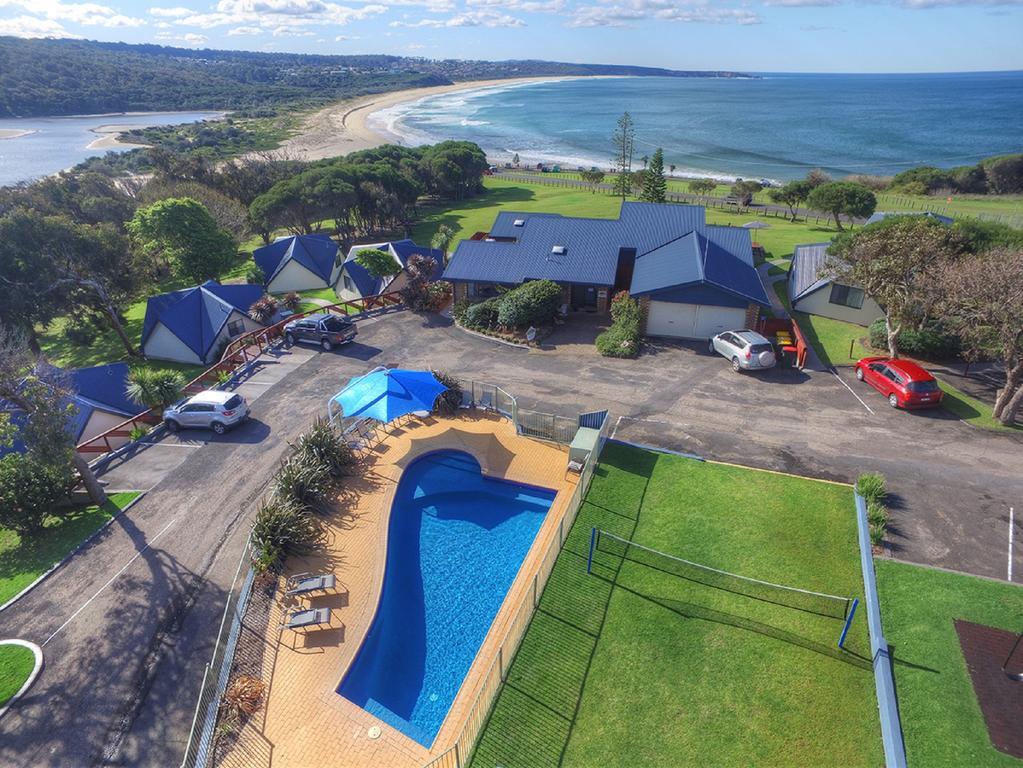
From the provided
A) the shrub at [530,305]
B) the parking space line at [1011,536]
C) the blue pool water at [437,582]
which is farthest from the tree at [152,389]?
the parking space line at [1011,536]

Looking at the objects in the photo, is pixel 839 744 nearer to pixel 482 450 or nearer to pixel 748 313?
pixel 482 450

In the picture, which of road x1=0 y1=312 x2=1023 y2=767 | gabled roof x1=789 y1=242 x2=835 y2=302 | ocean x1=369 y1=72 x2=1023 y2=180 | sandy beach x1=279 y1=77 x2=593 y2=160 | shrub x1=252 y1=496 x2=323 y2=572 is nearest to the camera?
road x1=0 y1=312 x2=1023 y2=767

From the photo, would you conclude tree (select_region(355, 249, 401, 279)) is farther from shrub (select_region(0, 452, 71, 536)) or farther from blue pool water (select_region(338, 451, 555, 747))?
shrub (select_region(0, 452, 71, 536))

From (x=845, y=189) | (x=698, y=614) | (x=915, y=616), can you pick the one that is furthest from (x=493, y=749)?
(x=845, y=189)

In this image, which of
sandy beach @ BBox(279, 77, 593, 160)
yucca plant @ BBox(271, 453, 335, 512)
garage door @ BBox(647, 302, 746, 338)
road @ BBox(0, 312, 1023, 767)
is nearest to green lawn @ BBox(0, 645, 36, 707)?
road @ BBox(0, 312, 1023, 767)

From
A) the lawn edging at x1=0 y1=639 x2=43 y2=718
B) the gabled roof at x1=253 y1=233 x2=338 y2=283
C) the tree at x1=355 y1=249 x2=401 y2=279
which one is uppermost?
the tree at x1=355 y1=249 x2=401 y2=279

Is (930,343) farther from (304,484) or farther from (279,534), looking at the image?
(279,534)
